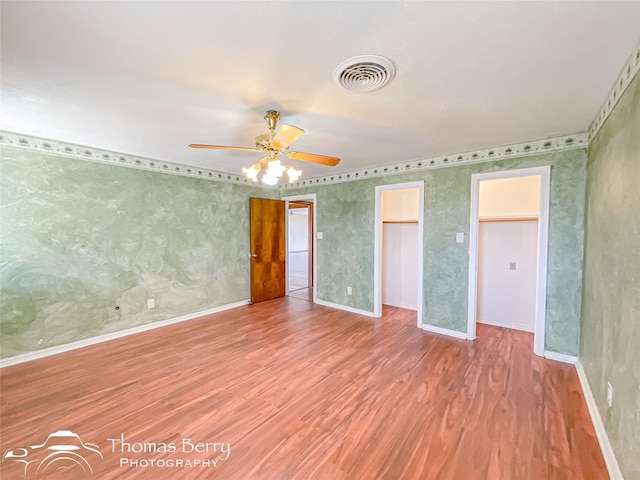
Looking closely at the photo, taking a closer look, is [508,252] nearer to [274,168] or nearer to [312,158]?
[312,158]

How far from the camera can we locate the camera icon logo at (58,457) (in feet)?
5.04

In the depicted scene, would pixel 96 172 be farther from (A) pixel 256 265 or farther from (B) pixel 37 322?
(A) pixel 256 265

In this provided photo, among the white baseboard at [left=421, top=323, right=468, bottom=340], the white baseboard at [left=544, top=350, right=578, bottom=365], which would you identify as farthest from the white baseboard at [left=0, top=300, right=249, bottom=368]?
the white baseboard at [left=544, top=350, right=578, bottom=365]

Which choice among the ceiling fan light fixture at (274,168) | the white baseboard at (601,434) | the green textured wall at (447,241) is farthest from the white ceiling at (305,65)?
the white baseboard at (601,434)

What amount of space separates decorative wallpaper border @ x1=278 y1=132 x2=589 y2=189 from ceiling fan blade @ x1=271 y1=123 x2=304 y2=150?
7.53 ft

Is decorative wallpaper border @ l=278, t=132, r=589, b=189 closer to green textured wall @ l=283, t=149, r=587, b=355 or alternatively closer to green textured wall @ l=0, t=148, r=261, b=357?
green textured wall @ l=283, t=149, r=587, b=355

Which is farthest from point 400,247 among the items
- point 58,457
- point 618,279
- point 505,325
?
point 58,457

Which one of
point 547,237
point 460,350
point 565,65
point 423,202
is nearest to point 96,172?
point 423,202

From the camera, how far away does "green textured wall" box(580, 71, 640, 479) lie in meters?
1.35

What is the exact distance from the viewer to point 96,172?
3225mm

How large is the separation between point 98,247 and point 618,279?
4.83 metres

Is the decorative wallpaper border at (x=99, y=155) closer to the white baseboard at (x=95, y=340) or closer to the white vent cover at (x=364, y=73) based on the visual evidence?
the white baseboard at (x=95, y=340)

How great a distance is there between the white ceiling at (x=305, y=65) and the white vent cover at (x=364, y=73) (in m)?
0.05

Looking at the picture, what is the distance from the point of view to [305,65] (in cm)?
157
